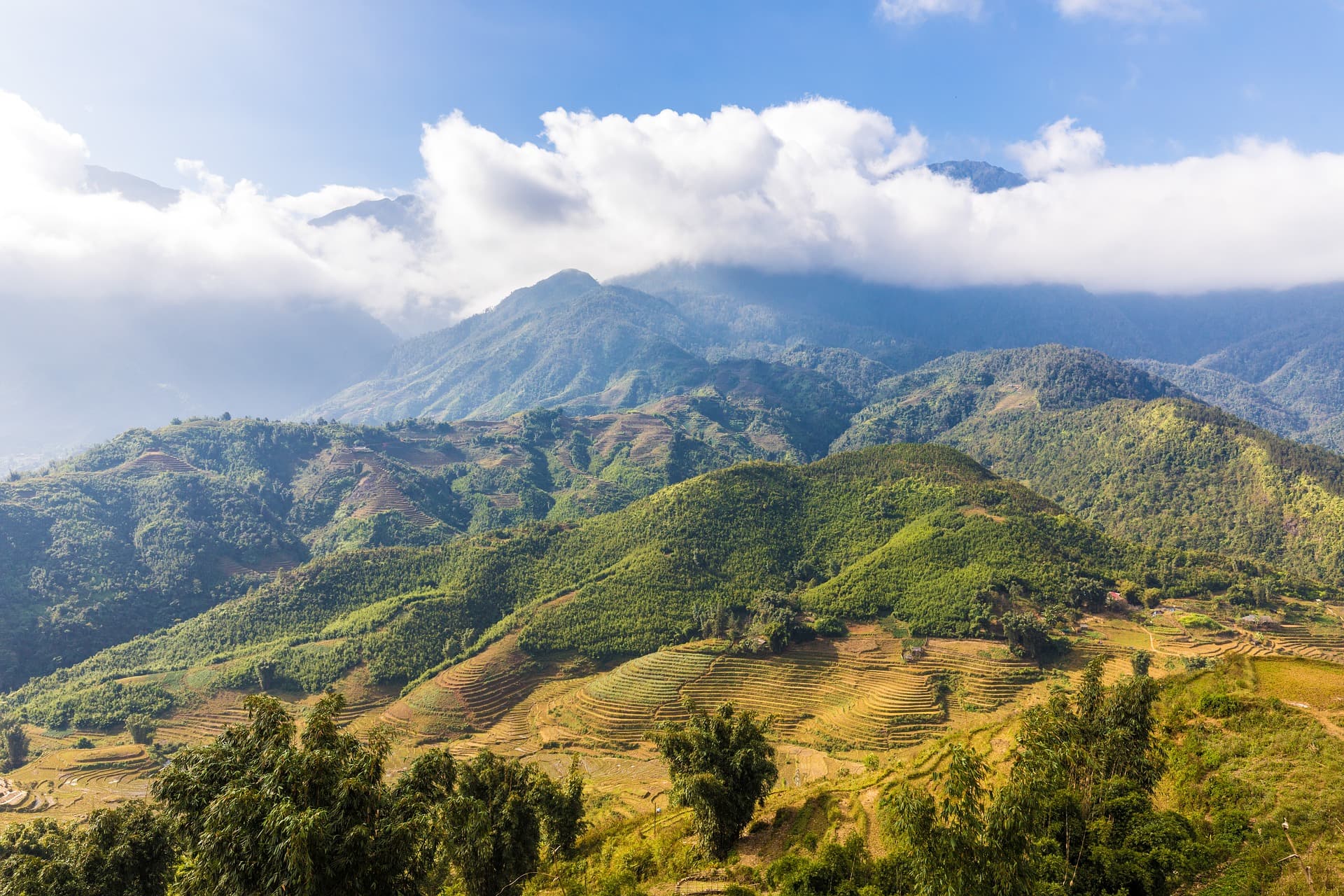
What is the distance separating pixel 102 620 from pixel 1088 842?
176 m

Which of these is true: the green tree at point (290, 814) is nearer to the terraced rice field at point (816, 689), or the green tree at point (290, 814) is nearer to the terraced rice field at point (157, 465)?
the terraced rice field at point (816, 689)

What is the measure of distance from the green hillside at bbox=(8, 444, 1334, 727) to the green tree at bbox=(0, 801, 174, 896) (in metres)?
61.5

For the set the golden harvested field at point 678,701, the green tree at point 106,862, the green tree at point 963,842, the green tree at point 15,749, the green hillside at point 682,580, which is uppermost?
the green tree at point 963,842

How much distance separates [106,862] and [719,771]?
31.1 meters

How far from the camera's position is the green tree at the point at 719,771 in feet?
102

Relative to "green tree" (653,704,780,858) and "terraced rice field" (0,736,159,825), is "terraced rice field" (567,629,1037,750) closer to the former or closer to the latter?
"green tree" (653,704,780,858)

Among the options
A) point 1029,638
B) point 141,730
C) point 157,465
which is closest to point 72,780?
point 141,730

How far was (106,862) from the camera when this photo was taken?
28.2m

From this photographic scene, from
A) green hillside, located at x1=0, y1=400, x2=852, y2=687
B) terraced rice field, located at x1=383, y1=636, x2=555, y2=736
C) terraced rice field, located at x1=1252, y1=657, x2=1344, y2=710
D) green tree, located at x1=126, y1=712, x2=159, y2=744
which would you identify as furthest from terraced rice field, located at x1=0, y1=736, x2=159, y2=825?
terraced rice field, located at x1=1252, y1=657, x2=1344, y2=710

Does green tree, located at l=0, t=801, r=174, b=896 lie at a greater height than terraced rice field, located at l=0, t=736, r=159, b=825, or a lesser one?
greater

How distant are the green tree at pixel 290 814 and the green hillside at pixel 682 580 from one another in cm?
7385

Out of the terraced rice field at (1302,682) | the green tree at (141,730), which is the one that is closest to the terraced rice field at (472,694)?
the green tree at (141,730)

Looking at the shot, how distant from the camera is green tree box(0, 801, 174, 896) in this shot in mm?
26844

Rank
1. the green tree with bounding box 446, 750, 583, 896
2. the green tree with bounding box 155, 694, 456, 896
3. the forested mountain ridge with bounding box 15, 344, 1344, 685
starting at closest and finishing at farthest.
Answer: the green tree with bounding box 155, 694, 456, 896, the green tree with bounding box 446, 750, 583, 896, the forested mountain ridge with bounding box 15, 344, 1344, 685
